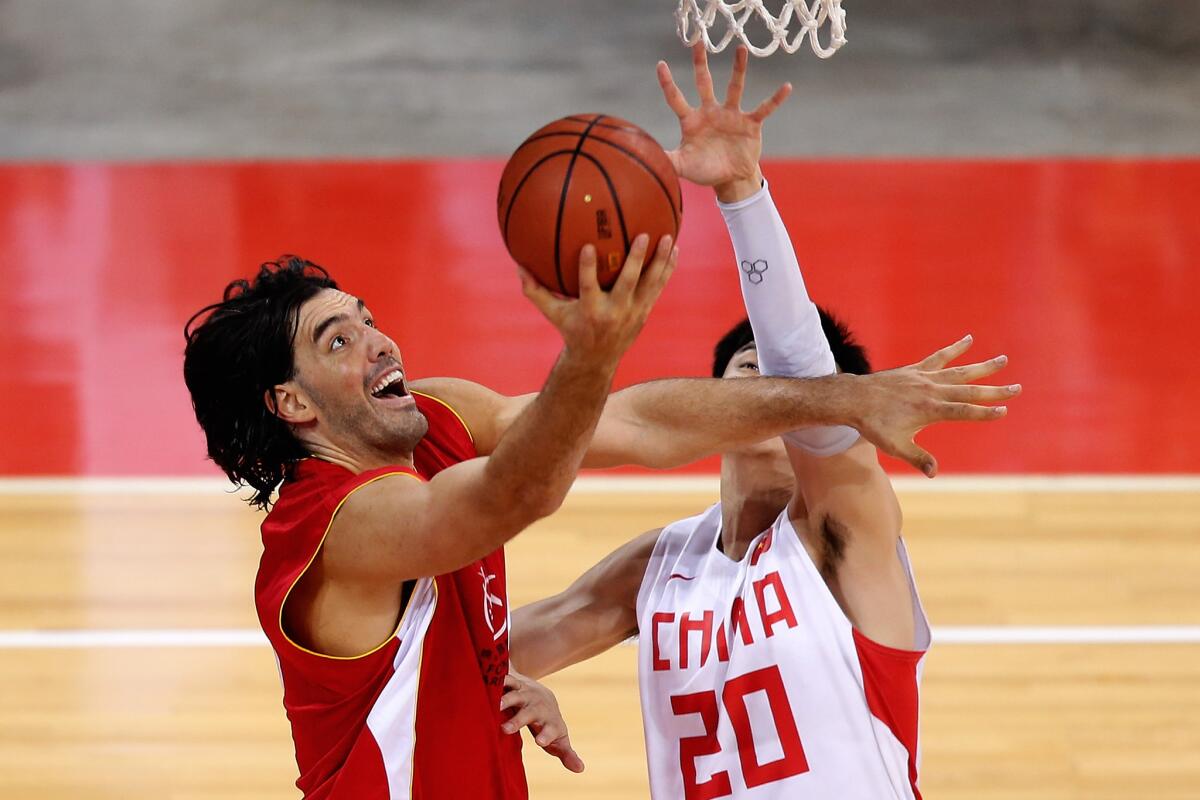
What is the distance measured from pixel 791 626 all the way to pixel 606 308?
3.54ft

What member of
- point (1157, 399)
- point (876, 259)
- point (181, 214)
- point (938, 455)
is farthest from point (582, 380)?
point (181, 214)

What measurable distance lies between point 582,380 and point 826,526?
98cm

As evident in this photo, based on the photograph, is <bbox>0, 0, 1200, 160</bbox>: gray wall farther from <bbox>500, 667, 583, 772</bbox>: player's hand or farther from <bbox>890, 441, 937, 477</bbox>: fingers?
<bbox>890, 441, 937, 477</bbox>: fingers

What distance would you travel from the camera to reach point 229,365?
2.82m

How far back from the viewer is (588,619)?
3.44 meters

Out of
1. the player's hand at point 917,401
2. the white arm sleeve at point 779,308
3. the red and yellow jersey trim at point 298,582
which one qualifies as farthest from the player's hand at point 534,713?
the player's hand at point 917,401

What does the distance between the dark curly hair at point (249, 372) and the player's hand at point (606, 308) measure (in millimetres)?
774

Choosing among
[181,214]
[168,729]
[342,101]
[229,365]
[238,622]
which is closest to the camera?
[229,365]

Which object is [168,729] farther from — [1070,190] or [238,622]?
[1070,190]

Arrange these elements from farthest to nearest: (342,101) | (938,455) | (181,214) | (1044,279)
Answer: (342,101)
(181,214)
(1044,279)
(938,455)

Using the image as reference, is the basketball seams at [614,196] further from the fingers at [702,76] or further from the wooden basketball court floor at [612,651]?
the wooden basketball court floor at [612,651]

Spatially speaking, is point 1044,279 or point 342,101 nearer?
point 1044,279

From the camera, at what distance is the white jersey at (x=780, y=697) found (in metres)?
2.91

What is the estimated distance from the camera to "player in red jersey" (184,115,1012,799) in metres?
2.55
